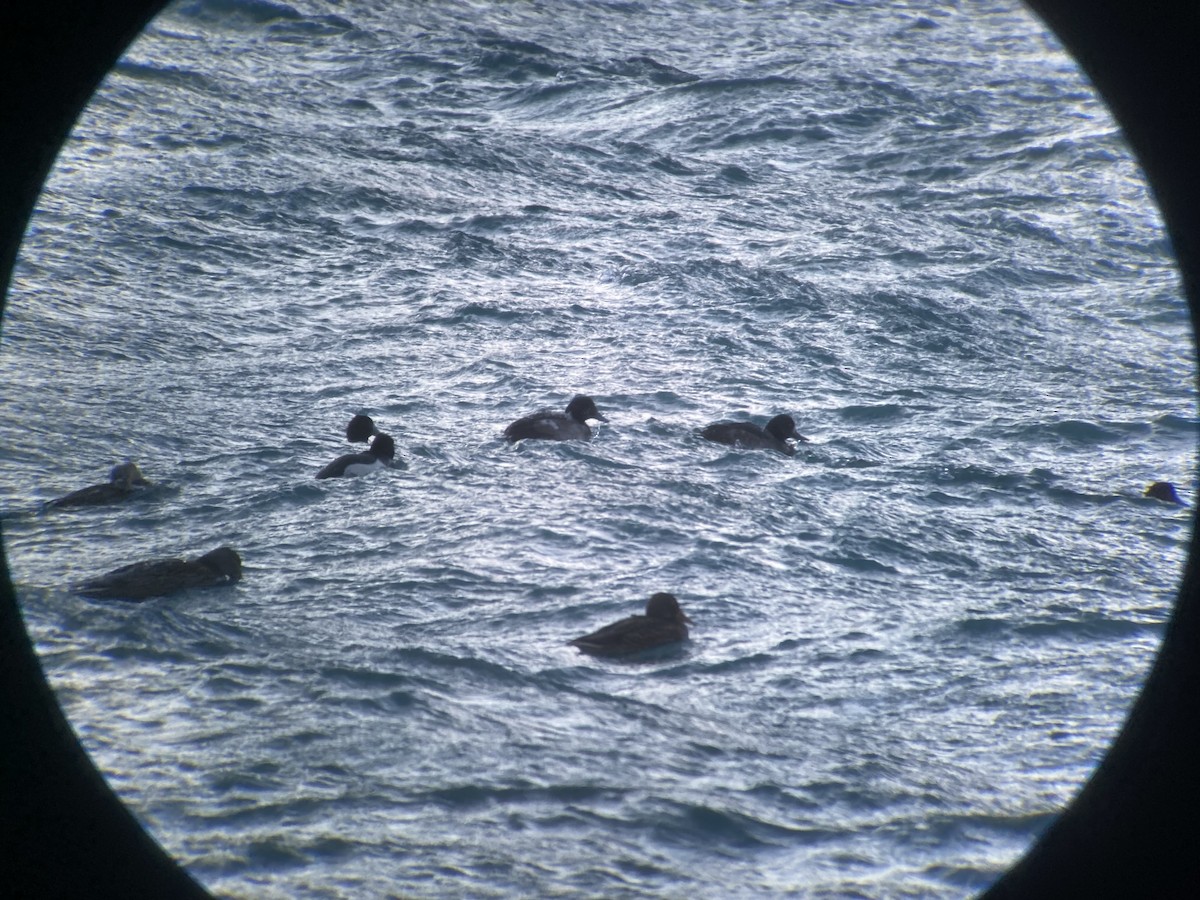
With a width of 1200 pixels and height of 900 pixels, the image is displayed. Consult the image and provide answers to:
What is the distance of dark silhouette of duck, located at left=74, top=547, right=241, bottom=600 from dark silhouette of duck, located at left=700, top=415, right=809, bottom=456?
4.46m

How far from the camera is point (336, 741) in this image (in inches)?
237

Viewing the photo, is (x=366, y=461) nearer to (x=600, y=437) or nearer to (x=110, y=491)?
(x=110, y=491)

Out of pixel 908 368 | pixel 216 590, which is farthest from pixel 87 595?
pixel 908 368

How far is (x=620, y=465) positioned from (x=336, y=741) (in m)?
4.70

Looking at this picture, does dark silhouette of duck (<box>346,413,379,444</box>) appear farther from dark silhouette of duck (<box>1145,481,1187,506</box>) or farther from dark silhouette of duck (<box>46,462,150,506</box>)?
dark silhouette of duck (<box>1145,481,1187,506</box>)

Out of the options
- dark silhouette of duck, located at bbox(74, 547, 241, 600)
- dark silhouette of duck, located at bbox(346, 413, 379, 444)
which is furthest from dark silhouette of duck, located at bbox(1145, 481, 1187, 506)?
dark silhouette of duck, located at bbox(74, 547, 241, 600)

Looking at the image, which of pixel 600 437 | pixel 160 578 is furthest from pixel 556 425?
pixel 160 578

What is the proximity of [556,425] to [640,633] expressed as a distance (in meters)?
3.68

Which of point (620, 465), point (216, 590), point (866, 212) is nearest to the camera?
point (216, 590)

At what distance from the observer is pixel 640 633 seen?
23.0 feet

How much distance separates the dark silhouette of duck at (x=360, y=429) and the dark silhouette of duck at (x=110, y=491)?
1864mm

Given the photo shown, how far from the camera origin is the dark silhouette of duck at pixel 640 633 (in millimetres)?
6988

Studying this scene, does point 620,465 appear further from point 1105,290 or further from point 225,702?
point 1105,290

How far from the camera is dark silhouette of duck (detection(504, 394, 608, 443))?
34.1 ft
